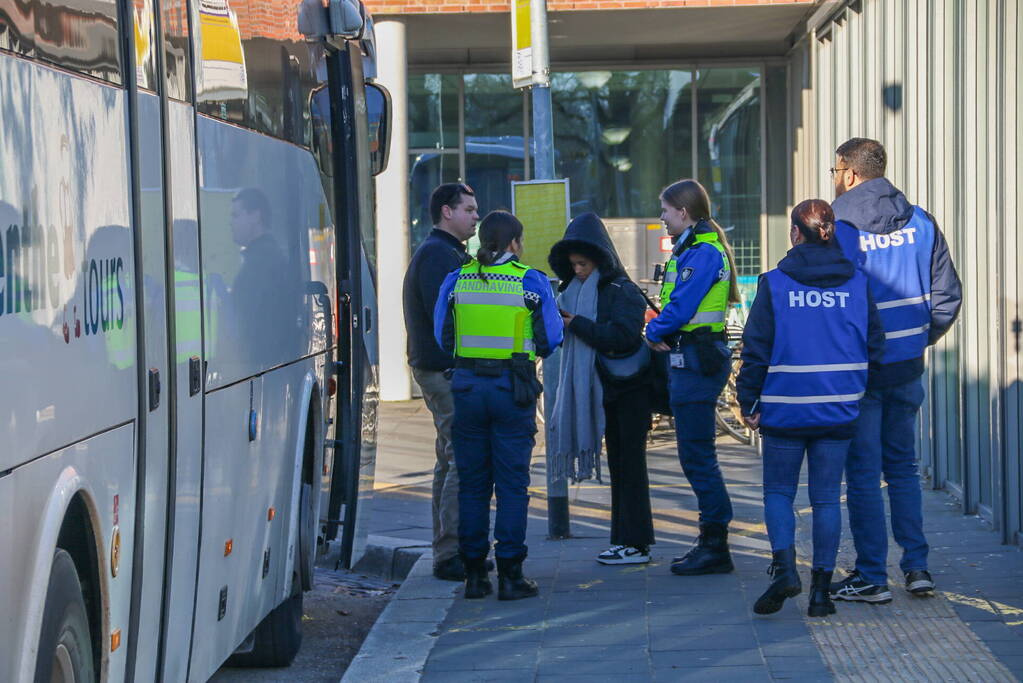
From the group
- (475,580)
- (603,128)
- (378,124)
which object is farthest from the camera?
(603,128)

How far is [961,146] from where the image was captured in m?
9.38

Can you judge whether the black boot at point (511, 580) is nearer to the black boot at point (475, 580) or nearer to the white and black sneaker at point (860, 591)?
the black boot at point (475, 580)

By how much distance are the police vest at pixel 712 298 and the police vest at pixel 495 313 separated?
29.8 inches

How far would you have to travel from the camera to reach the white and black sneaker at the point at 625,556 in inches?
302

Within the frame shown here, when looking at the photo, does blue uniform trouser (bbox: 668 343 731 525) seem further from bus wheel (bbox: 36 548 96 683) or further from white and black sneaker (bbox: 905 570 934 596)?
bus wheel (bbox: 36 548 96 683)

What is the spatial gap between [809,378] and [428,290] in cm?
210

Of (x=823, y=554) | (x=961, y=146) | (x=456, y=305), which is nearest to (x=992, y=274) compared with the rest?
(x=961, y=146)

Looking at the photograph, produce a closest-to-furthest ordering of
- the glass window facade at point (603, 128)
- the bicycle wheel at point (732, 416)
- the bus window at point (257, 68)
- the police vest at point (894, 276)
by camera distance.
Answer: the bus window at point (257, 68) → the police vest at point (894, 276) → the bicycle wheel at point (732, 416) → the glass window facade at point (603, 128)

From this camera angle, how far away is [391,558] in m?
8.48

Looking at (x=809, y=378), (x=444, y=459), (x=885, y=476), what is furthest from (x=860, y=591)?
(x=444, y=459)

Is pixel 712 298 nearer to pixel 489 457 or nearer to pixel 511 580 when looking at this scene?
pixel 489 457

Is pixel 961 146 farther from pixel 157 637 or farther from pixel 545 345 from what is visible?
pixel 157 637

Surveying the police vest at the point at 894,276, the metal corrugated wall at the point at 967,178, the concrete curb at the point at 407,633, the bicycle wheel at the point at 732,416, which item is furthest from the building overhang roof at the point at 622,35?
the police vest at the point at 894,276

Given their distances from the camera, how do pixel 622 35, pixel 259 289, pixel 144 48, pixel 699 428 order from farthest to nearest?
pixel 622 35, pixel 699 428, pixel 259 289, pixel 144 48
